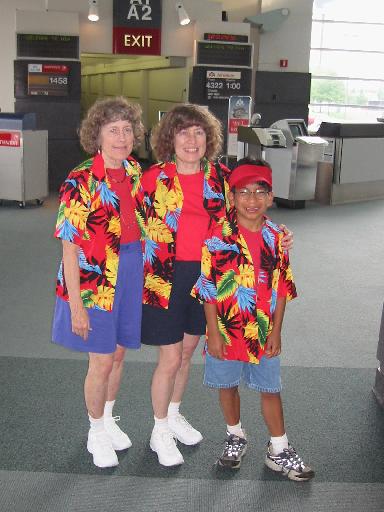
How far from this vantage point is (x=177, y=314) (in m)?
2.50

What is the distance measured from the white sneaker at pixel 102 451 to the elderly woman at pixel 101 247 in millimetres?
116

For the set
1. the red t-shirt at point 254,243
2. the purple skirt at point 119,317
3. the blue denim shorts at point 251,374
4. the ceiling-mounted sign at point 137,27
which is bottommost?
the blue denim shorts at point 251,374

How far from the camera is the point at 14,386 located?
134 inches

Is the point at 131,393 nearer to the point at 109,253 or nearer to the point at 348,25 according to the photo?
the point at 109,253

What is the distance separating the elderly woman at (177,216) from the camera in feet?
7.89

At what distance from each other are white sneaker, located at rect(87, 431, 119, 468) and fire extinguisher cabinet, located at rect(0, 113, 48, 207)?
6296mm

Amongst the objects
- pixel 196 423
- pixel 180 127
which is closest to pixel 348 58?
pixel 196 423

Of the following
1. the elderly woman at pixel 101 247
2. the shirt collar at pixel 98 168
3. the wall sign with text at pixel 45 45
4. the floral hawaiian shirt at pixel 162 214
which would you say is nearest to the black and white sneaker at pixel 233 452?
the elderly woman at pixel 101 247

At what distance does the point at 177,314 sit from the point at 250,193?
1.78 feet

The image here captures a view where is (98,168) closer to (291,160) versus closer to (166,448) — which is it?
(166,448)

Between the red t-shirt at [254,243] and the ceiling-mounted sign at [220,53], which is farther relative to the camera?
the ceiling-mounted sign at [220,53]

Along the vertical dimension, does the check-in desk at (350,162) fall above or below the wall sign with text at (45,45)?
below

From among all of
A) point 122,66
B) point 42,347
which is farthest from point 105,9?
point 42,347

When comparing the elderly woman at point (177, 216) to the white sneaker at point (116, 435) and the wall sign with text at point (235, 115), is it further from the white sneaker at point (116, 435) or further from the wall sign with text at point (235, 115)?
the wall sign with text at point (235, 115)
